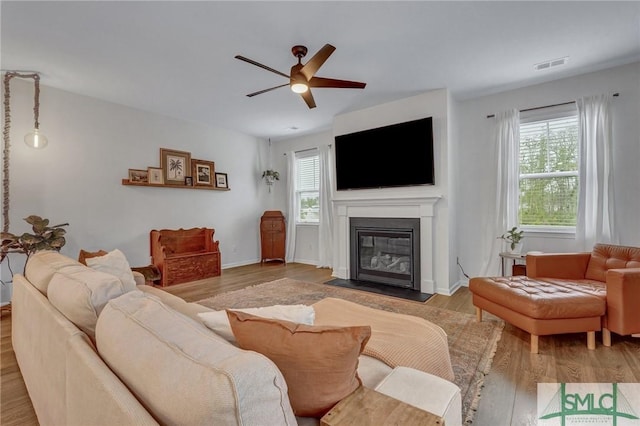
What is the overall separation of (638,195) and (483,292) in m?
2.09

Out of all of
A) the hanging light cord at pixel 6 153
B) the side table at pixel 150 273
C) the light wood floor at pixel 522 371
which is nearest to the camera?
the light wood floor at pixel 522 371

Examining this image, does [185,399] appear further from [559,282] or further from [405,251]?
[405,251]

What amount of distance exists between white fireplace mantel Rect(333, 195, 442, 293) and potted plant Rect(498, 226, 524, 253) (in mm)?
879

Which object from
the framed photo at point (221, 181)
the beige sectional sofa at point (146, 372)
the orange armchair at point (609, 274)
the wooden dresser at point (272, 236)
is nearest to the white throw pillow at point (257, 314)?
the beige sectional sofa at point (146, 372)

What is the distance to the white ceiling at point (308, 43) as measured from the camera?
86.8 inches

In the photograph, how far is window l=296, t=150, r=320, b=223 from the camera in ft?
18.8

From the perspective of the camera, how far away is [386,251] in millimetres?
4227

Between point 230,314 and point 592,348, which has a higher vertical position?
point 230,314

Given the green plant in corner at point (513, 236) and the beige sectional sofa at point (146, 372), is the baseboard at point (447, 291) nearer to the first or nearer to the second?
the green plant in corner at point (513, 236)

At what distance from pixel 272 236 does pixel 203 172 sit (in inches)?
68.8

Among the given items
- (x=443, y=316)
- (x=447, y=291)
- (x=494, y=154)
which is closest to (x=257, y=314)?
(x=443, y=316)

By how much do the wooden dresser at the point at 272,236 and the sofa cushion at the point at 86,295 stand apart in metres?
4.50

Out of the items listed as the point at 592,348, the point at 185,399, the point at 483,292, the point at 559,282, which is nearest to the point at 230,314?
the point at 185,399

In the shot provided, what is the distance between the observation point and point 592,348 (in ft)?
7.17
